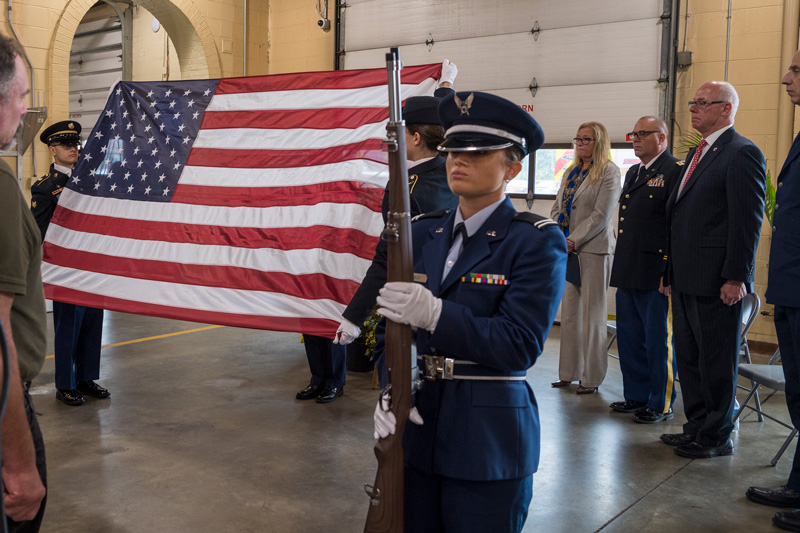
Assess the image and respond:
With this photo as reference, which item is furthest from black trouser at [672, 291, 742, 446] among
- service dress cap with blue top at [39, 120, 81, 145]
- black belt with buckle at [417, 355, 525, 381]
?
service dress cap with blue top at [39, 120, 81, 145]

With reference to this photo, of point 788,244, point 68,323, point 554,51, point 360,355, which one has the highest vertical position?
point 554,51

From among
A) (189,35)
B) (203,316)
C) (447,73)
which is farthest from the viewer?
(189,35)

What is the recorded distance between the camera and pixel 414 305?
1452 mm

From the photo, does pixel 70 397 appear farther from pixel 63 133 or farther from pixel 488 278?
pixel 488 278

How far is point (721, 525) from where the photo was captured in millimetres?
2867

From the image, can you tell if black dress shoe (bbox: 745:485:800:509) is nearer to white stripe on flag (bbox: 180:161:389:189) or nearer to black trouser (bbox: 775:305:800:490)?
black trouser (bbox: 775:305:800:490)

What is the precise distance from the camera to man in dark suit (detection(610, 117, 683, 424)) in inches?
163

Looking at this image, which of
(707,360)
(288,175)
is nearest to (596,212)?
(707,360)

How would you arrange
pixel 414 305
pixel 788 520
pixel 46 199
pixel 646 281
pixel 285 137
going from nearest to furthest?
1. pixel 414 305
2. pixel 788 520
3. pixel 285 137
4. pixel 646 281
5. pixel 46 199

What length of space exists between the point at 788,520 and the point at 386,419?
2.15 meters

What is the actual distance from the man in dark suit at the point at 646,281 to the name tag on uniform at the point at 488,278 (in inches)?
108

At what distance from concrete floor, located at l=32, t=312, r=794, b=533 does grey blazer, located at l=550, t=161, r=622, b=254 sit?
3.26 ft

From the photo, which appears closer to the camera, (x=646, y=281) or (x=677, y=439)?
(x=677, y=439)

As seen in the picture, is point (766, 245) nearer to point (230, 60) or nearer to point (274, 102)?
point (274, 102)
